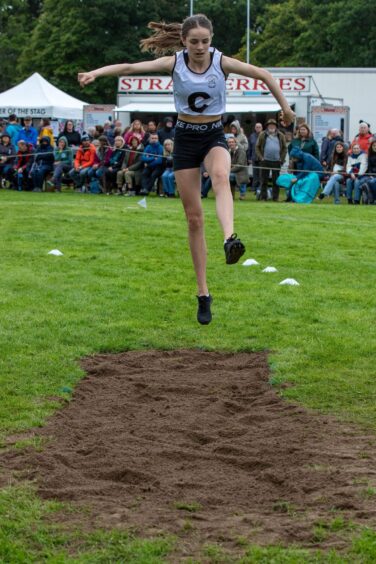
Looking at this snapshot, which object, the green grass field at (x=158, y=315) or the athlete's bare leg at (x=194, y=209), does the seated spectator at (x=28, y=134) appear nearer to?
the green grass field at (x=158, y=315)

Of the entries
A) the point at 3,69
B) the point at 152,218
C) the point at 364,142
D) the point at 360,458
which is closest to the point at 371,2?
the point at 3,69

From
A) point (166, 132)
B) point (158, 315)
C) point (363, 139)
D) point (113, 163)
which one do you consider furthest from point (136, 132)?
point (158, 315)

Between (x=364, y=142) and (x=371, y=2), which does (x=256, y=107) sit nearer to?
(x=364, y=142)

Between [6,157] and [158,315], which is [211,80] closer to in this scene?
[158,315]

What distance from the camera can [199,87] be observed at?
7.89 m

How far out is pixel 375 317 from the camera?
10305 millimetres

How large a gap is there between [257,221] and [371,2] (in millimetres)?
49405

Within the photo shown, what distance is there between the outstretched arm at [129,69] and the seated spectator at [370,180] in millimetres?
16613

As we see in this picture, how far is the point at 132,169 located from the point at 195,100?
59.5 ft

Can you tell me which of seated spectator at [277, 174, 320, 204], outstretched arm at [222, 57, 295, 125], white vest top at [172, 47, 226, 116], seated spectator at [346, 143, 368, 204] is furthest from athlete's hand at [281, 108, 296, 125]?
seated spectator at [277, 174, 320, 204]

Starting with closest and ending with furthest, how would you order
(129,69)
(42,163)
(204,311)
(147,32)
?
(129,69) → (204,311) → (42,163) → (147,32)

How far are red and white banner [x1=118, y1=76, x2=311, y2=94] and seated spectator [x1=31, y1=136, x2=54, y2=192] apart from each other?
4.41 m

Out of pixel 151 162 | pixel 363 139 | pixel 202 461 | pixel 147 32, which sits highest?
pixel 147 32

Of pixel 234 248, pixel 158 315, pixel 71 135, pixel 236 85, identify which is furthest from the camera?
pixel 236 85
